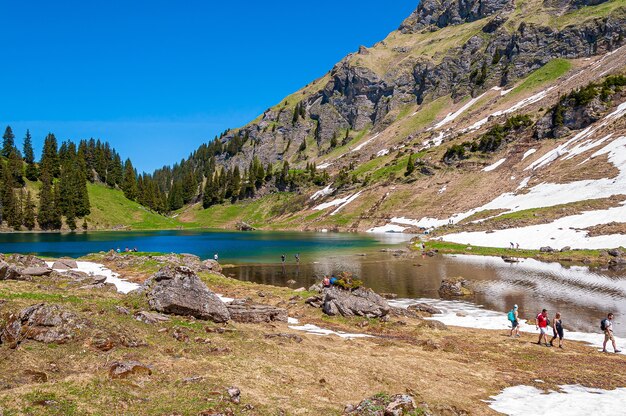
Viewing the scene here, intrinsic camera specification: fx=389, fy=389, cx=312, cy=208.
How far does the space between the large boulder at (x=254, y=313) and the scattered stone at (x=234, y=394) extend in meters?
13.5

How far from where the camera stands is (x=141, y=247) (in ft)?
299

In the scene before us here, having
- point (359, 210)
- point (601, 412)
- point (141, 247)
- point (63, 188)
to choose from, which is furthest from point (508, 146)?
point (63, 188)

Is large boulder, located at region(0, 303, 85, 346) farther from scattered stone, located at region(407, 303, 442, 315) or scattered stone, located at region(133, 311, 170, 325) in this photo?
scattered stone, located at region(407, 303, 442, 315)

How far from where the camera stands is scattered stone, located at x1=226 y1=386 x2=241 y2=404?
12.5 metres

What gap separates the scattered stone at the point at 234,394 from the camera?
12455mm

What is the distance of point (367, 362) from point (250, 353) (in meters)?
5.89

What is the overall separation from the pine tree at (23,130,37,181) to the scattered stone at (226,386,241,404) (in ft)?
588

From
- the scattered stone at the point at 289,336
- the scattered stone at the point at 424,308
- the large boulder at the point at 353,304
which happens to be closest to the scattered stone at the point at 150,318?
the scattered stone at the point at 289,336

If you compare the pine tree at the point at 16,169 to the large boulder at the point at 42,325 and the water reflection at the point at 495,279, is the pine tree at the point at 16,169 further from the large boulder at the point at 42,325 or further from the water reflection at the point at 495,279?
the large boulder at the point at 42,325

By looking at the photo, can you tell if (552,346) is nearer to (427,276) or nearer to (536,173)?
(427,276)

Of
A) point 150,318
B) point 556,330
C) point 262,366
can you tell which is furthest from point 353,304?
point 150,318

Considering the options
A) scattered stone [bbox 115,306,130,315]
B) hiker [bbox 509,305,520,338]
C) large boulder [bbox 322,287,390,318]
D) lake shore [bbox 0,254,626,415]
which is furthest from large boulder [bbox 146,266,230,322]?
hiker [bbox 509,305,520,338]

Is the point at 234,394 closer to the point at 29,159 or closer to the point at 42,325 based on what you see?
the point at 42,325

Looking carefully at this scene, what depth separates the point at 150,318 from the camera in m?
20.0
